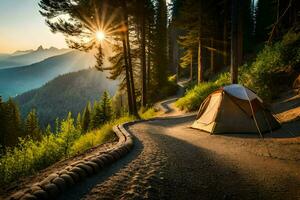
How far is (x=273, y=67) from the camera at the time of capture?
16797mm

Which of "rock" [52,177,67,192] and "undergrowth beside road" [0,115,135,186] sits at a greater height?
"rock" [52,177,67,192]

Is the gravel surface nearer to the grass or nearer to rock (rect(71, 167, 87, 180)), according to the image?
rock (rect(71, 167, 87, 180))

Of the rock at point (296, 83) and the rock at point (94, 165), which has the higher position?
the rock at point (296, 83)

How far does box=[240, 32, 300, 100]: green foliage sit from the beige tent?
4691 millimetres

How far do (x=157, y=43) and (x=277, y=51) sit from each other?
82.5 ft

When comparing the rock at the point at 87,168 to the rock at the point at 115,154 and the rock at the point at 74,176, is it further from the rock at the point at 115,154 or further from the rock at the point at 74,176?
the rock at the point at 115,154

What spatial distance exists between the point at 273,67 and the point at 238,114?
7.91m

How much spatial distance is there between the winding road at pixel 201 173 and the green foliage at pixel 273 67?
740 centimetres

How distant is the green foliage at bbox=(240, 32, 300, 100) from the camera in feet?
49.7

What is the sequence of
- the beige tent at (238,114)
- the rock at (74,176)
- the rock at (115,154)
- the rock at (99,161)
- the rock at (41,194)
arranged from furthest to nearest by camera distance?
the beige tent at (238,114), the rock at (115,154), the rock at (99,161), the rock at (74,176), the rock at (41,194)

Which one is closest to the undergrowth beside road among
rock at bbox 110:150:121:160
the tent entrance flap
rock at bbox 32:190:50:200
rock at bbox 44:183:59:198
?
rock at bbox 110:150:121:160

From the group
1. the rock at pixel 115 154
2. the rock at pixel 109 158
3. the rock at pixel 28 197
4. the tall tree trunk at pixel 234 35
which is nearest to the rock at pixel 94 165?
the rock at pixel 109 158

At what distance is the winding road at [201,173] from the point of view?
4.38m

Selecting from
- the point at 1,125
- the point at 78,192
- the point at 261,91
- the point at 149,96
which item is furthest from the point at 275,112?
the point at 1,125
